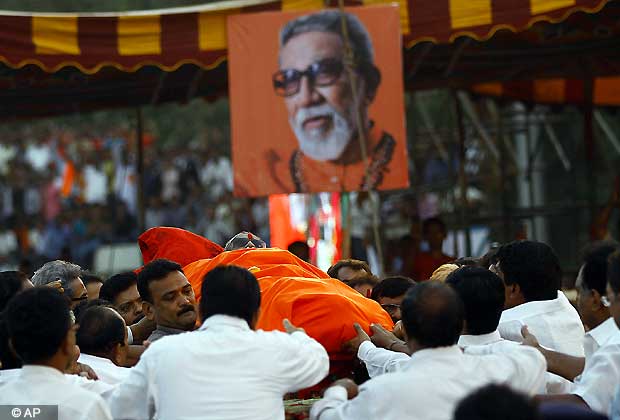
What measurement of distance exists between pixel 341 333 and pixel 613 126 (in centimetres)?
1069

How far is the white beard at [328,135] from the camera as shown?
7.74 metres

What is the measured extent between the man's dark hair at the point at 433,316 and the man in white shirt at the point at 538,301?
42.1 inches

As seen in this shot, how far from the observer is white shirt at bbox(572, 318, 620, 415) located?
12.8ft

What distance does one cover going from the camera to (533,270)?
15.8 feet

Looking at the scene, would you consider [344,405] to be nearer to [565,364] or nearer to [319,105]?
[565,364]

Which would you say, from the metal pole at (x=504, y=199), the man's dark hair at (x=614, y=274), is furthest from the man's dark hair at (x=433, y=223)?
the man's dark hair at (x=614, y=274)

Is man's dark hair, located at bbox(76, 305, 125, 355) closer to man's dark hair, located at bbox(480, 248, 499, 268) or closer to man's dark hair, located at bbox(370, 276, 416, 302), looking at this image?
man's dark hair, located at bbox(370, 276, 416, 302)

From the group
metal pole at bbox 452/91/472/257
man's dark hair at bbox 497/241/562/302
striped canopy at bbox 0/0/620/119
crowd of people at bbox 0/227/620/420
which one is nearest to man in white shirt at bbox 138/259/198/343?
crowd of people at bbox 0/227/620/420

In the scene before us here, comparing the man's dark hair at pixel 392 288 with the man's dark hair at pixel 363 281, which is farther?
the man's dark hair at pixel 363 281

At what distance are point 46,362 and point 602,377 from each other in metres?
1.77

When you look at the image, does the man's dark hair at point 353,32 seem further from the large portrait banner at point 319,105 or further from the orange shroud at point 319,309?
the orange shroud at point 319,309

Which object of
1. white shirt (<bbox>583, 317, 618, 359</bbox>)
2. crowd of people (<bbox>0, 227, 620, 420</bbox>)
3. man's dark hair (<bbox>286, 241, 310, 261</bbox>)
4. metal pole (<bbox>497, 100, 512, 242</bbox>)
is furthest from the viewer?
metal pole (<bbox>497, 100, 512, 242</bbox>)

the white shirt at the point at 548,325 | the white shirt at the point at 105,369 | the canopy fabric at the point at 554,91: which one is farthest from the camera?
the canopy fabric at the point at 554,91

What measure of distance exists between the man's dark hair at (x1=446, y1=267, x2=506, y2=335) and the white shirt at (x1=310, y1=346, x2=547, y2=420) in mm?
448
